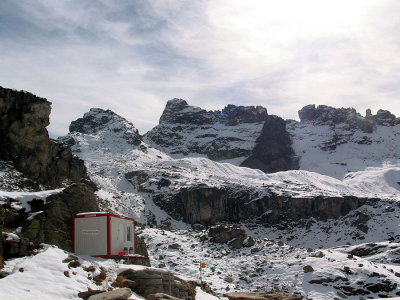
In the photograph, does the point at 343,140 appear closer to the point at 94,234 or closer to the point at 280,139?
the point at 280,139

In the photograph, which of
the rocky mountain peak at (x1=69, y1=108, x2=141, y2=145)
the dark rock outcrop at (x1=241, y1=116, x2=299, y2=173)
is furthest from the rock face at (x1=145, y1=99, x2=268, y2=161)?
the rocky mountain peak at (x1=69, y1=108, x2=141, y2=145)

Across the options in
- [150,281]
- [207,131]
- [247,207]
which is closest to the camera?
[150,281]

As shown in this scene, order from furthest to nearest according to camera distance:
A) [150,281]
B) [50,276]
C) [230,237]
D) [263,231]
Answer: [263,231]
[230,237]
[150,281]
[50,276]

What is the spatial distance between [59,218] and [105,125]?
113 m

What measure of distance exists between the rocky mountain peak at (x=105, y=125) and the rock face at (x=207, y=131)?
2327 centimetres

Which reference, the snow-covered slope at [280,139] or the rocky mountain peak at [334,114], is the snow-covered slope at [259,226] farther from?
the rocky mountain peak at [334,114]

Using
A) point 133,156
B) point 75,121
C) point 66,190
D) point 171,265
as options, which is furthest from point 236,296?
point 75,121

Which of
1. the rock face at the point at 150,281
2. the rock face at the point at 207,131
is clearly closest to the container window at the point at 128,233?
the rock face at the point at 150,281

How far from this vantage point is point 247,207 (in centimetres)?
8794

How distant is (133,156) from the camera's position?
112 meters

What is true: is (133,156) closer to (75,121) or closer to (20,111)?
(75,121)

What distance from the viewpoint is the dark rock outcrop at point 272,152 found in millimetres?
161688

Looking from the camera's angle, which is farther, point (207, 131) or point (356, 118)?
point (356, 118)

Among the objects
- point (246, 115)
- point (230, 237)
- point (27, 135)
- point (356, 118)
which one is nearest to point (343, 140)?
point (356, 118)
